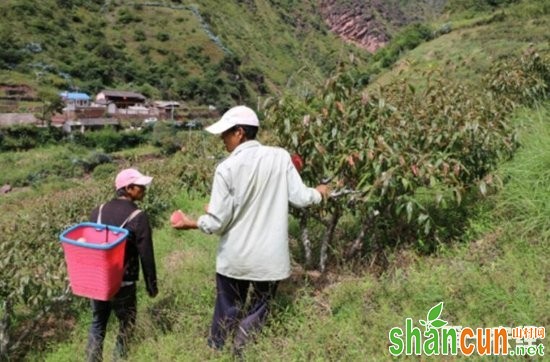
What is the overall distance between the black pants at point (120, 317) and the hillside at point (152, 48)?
43.3 meters

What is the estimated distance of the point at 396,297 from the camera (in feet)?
9.01

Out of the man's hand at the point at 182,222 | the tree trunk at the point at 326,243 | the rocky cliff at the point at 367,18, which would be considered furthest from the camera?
the rocky cliff at the point at 367,18

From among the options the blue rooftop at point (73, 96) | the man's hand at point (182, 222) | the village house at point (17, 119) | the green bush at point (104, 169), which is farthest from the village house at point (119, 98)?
the man's hand at point (182, 222)

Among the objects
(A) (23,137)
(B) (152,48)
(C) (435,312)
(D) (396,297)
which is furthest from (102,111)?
(C) (435,312)

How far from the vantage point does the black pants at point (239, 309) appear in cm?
254

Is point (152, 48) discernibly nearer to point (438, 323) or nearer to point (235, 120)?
point (235, 120)

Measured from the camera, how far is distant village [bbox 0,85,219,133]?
4525 centimetres

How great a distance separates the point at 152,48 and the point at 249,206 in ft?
246

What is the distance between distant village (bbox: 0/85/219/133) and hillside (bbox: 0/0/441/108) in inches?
97.4

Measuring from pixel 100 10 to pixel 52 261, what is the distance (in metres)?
81.2

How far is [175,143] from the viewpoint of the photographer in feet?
149

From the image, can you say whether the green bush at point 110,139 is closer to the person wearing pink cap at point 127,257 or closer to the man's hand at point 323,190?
the person wearing pink cap at point 127,257

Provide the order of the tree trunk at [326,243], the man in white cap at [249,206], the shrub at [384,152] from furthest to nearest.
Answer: the tree trunk at [326,243], the shrub at [384,152], the man in white cap at [249,206]

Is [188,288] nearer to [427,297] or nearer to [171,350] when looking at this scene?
[171,350]
